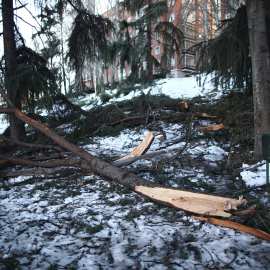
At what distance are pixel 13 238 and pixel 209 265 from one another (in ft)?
6.22

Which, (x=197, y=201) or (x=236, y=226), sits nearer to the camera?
(x=236, y=226)

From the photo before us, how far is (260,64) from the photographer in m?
3.74

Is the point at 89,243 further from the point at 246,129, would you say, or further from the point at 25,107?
the point at 25,107

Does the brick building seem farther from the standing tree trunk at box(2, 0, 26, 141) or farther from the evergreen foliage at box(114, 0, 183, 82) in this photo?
the standing tree trunk at box(2, 0, 26, 141)

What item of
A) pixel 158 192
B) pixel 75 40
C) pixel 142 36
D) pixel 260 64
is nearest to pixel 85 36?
pixel 75 40

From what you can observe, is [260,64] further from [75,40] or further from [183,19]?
[183,19]

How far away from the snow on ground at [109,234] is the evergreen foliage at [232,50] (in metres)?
3.37

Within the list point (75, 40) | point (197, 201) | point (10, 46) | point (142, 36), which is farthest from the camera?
point (142, 36)

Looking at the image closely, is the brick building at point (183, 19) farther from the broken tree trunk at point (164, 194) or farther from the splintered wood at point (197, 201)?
the splintered wood at point (197, 201)

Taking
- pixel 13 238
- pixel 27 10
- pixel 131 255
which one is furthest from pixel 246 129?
pixel 27 10

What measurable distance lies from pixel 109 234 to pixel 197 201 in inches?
42.3

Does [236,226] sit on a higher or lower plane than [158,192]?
lower

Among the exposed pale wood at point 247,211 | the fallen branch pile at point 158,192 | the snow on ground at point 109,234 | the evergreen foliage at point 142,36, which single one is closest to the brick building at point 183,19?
the evergreen foliage at point 142,36

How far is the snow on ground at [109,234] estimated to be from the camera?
5.57ft
